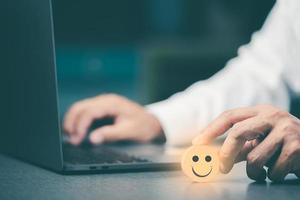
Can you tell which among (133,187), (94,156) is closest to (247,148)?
(133,187)

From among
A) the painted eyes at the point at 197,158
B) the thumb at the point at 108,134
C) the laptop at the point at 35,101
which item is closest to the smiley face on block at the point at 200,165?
the painted eyes at the point at 197,158

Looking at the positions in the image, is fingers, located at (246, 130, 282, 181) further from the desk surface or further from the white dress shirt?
the white dress shirt

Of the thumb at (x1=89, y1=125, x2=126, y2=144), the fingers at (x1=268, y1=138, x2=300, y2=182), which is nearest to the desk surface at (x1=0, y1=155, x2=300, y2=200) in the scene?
the fingers at (x1=268, y1=138, x2=300, y2=182)

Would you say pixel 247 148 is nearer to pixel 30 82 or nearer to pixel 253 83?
pixel 30 82

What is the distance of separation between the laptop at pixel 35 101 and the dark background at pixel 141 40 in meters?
2.17

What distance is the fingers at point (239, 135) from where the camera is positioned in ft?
3.04

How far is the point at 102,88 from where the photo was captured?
376cm

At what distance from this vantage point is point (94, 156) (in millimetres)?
1186

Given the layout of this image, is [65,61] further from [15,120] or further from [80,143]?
[15,120]

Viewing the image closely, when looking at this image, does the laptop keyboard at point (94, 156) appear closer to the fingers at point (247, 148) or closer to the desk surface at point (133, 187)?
the desk surface at point (133, 187)

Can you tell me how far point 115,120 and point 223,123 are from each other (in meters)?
0.74

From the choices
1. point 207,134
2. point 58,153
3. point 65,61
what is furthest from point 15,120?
point 65,61

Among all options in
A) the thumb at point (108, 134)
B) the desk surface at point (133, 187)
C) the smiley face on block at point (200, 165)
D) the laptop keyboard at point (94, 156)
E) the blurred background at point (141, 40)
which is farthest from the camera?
the blurred background at point (141, 40)

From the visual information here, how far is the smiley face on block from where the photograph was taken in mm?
954
